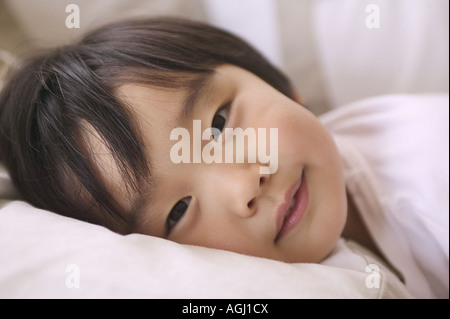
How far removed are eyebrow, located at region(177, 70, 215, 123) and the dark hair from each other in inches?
0.5

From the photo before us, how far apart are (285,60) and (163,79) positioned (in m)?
0.60

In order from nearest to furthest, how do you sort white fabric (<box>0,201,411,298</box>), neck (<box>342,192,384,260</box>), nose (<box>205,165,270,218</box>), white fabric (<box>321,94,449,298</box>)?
white fabric (<box>0,201,411,298</box>)
nose (<box>205,165,270,218</box>)
white fabric (<box>321,94,449,298</box>)
neck (<box>342,192,384,260</box>)

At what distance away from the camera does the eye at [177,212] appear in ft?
1.94

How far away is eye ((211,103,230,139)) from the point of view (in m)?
0.61

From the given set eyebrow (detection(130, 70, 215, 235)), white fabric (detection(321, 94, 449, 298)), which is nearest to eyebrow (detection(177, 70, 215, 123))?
eyebrow (detection(130, 70, 215, 235))

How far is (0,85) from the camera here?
0.74m

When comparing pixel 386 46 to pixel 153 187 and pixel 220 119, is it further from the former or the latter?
pixel 153 187

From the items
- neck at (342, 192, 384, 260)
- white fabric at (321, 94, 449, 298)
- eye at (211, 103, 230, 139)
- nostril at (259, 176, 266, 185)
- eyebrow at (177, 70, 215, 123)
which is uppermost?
eyebrow at (177, 70, 215, 123)

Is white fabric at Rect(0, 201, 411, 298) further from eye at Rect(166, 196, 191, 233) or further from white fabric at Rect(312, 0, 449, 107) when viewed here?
white fabric at Rect(312, 0, 449, 107)

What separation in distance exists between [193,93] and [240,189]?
6.5 inches

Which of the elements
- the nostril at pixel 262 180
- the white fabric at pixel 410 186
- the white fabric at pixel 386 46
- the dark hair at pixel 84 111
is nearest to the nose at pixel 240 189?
the nostril at pixel 262 180

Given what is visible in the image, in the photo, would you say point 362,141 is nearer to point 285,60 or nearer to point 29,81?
point 285,60

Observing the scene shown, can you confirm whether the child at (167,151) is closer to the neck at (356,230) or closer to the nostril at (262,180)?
the nostril at (262,180)

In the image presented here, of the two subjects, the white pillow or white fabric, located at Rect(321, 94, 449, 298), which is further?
white fabric, located at Rect(321, 94, 449, 298)
